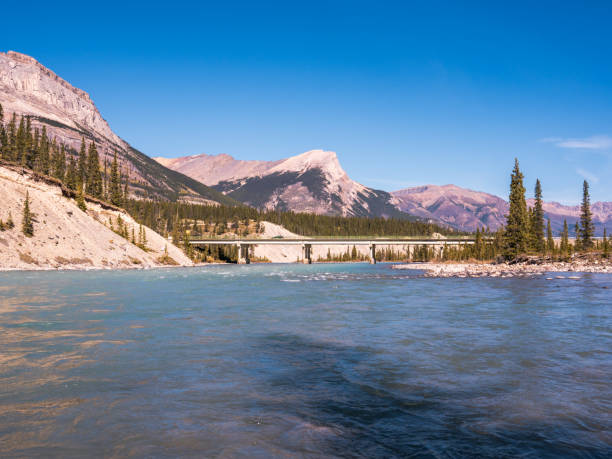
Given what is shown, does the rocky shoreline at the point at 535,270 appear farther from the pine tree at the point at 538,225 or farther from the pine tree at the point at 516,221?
the pine tree at the point at 538,225

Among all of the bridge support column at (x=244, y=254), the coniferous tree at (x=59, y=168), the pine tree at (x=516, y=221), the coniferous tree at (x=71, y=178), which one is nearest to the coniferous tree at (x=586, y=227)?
the pine tree at (x=516, y=221)

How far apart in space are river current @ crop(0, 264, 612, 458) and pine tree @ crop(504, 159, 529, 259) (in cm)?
8127

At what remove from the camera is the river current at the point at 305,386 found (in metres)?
8.98

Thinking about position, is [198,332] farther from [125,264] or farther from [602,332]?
[125,264]

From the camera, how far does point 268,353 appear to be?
17.2 m

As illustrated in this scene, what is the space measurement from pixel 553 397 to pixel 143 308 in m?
25.8

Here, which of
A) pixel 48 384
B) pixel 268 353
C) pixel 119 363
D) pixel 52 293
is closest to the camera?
pixel 48 384

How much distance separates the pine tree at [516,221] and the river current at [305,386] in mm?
81266

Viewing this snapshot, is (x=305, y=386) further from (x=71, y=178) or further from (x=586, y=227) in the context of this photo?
(x=71, y=178)

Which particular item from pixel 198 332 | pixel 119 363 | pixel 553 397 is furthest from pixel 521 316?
pixel 119 363

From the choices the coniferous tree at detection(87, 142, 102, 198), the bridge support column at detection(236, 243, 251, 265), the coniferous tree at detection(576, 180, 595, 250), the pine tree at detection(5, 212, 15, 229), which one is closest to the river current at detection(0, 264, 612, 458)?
the pine tree at detection(5, 212, 15, 229)

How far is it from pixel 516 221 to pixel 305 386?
10074cm

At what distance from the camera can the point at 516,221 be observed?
101875mm

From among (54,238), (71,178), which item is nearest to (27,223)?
(54,238)
